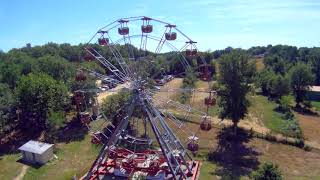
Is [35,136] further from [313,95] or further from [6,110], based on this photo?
[313,95]

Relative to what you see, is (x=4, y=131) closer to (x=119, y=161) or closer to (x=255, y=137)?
(x=119, y=161)

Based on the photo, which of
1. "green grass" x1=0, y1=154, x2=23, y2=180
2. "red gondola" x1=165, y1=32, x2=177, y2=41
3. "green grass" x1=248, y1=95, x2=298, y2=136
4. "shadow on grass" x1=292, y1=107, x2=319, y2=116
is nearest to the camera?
"red gondola" x1=165, y1=32, x2=177, y2=41

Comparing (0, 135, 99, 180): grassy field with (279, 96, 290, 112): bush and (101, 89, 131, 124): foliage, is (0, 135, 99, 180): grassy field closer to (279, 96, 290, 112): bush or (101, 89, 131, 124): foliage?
(101, 89, 131, 124): foliage

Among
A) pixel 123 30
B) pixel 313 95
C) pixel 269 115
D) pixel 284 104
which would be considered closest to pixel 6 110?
pixel 123 30

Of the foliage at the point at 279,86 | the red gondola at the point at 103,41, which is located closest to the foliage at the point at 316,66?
the foliage at the point at 279,86

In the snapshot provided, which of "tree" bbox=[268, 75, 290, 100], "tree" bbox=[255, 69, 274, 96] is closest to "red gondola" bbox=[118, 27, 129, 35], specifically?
"tree" bbox=[268, 75, 290, 100]

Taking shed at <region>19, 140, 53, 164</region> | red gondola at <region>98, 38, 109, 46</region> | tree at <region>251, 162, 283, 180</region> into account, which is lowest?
shed at <region>19, 140, 53, 164</region>

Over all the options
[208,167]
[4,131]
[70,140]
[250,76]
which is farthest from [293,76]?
[4,131]

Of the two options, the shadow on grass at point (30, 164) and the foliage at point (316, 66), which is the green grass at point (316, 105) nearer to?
the foliage at point (316, 66)
